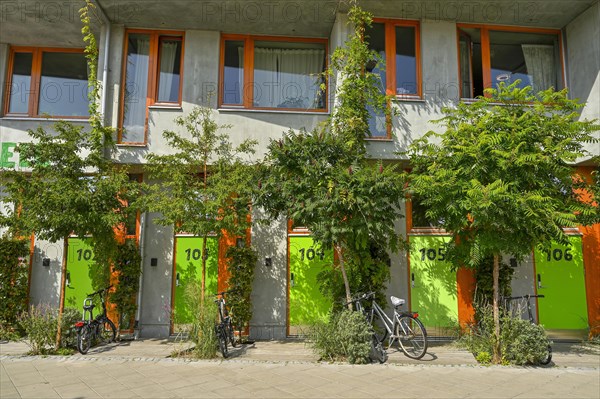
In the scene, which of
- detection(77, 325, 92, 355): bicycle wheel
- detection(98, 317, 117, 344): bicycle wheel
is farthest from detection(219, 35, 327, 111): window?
detection(77, 325, 92, 355): bicycle wheel

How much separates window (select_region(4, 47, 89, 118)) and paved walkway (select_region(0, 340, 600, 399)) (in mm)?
6249

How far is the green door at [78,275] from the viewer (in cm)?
1060

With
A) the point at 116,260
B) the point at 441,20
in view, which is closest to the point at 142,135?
the point at 116,260

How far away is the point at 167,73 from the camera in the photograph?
11.1 metres

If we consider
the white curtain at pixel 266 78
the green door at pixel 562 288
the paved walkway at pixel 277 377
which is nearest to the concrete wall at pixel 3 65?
the white curtain at pixel 266 78

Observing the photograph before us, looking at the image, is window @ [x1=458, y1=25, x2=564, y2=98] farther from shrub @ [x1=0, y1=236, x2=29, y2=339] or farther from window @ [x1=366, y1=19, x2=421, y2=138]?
shrub @ [x1=0, y1=236, x2=29, y2=339]

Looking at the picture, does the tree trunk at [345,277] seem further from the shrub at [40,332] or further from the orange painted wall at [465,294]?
the shrub at [40,332]

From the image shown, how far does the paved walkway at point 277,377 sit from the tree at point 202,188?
185 cm

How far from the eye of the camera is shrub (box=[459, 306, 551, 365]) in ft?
24.9

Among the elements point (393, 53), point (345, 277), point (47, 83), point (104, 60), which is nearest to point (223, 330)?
point (345, 277)

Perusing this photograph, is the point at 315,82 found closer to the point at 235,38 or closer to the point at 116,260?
the point at 235,38

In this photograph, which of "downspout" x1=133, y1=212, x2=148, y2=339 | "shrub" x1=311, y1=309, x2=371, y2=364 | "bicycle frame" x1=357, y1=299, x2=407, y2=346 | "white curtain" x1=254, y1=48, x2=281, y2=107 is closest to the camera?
"shrub" x1=311, y1=309, x2=371, y2=364

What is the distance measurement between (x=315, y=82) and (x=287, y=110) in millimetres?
1258

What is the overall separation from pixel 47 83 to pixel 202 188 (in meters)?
6.37
